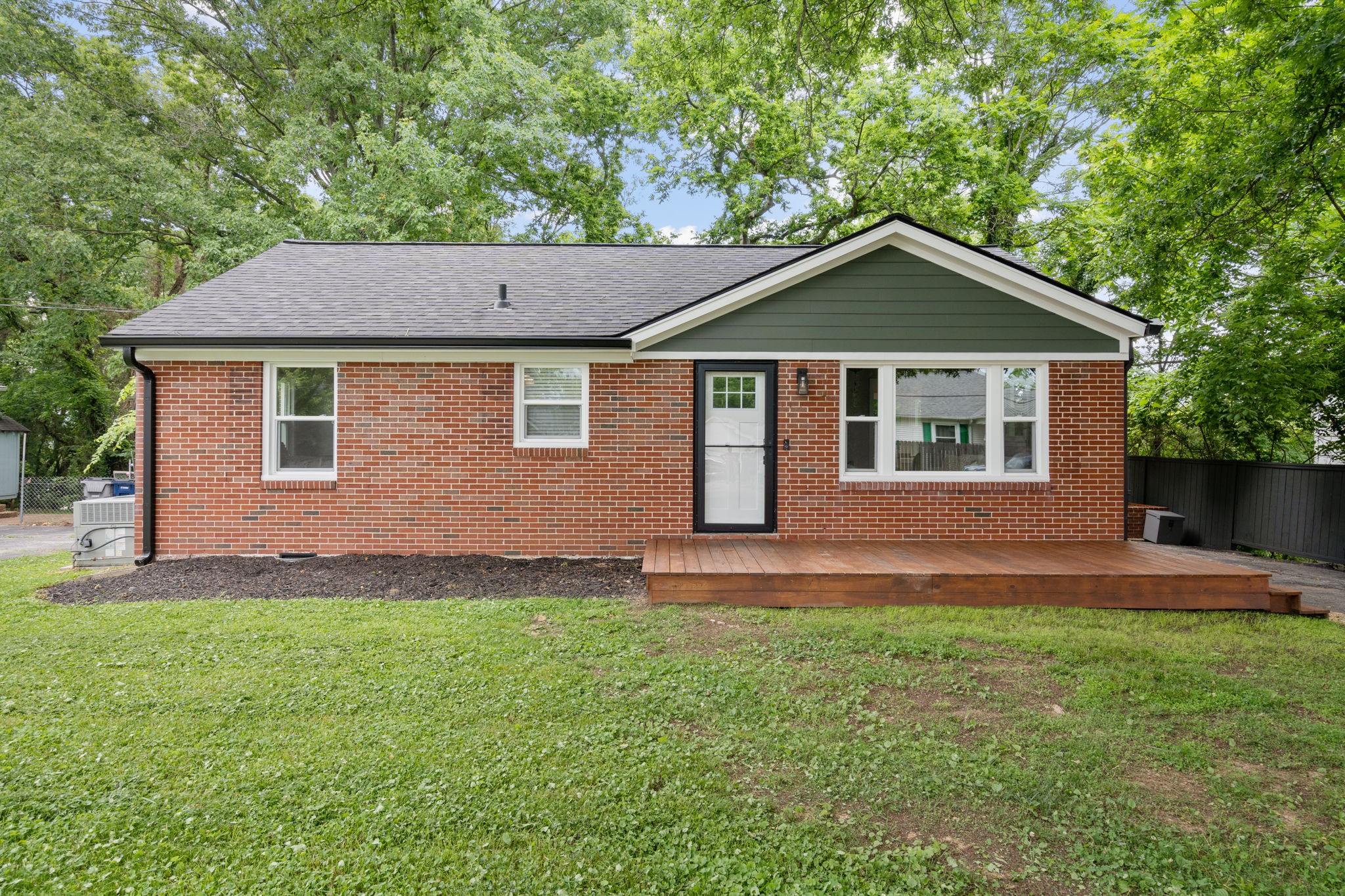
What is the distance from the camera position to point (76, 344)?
19812 millimetres

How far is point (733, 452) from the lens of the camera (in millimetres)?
8266

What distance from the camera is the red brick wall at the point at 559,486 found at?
811 cm

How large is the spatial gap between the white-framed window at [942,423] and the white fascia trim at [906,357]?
3.3 inches

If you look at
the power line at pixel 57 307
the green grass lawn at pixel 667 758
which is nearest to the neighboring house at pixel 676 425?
the green grass lawn at pixel 667 758

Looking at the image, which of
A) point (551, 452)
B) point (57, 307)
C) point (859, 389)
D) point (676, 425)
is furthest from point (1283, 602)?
point (57, 307)

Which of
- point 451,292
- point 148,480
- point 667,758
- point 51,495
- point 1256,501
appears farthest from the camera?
point 51,495

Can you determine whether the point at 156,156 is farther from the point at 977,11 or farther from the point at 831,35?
the point at 977,11

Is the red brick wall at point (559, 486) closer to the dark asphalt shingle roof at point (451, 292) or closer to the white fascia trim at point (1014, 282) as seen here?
the dark asphalt shingle roof at point (451, 292)

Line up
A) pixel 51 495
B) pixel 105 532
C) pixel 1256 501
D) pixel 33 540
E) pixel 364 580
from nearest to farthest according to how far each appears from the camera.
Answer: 1. pixel 364 580
2. pixel 105 532
3. pixel 1256 501
4. pixel 33 540
5. pixel 51 495

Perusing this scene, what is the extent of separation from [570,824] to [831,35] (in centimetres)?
777

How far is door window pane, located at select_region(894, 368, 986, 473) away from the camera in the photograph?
8188 mm

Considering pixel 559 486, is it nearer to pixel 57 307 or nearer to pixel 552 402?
pixel 552 402

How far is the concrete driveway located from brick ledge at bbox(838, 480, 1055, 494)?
10245mm

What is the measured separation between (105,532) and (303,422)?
2833mm
